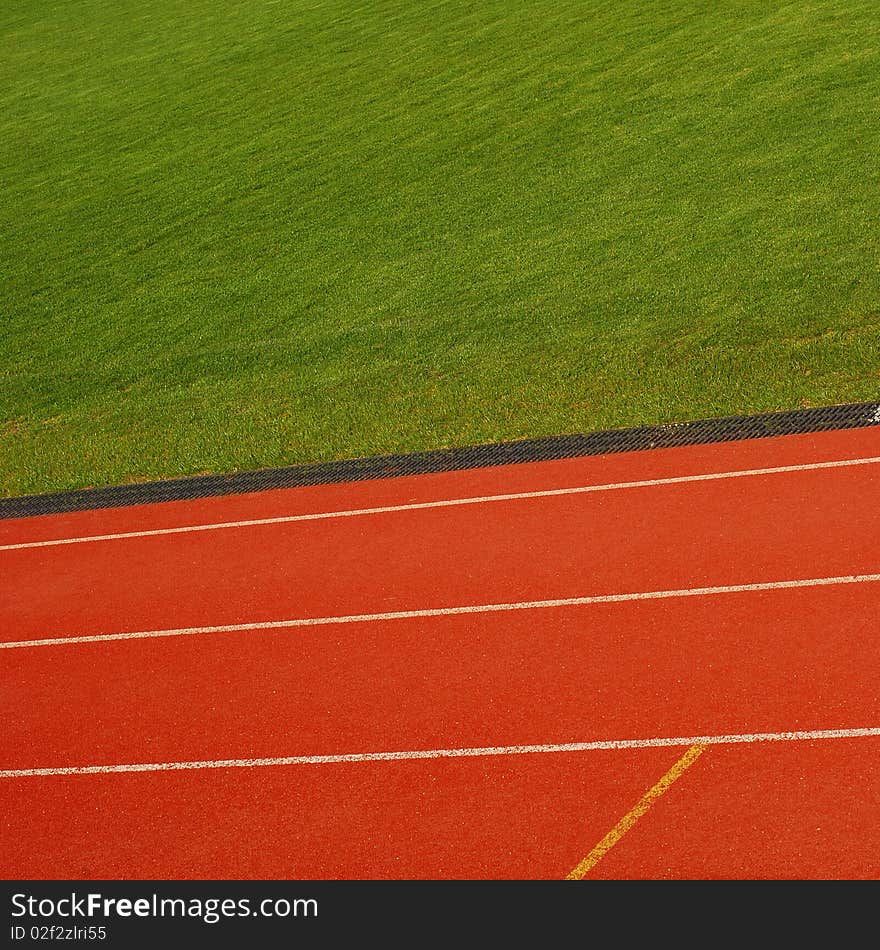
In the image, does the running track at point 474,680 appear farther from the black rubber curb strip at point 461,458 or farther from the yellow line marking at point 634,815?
the black rubber curb strip at point 461,458

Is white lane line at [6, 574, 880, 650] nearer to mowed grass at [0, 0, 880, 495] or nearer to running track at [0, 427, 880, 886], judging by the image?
running track at [0, 427, 880, 886]

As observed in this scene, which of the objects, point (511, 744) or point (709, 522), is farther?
point (709, 522)

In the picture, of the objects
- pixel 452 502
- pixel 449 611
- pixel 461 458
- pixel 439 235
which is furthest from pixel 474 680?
pixel 439 235

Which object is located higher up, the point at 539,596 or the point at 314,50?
the point at 314,50

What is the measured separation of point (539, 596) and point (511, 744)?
127cm

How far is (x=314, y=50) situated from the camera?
20531 mm

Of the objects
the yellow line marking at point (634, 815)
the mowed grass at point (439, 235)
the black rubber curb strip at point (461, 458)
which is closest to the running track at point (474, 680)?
the yellow line marking at point (634, 815)

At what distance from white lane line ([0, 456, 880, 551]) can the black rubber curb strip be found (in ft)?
1.66

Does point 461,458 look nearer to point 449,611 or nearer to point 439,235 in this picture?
point 449,611

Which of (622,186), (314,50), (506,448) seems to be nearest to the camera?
(506,448)

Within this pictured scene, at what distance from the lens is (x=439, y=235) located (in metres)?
13.0

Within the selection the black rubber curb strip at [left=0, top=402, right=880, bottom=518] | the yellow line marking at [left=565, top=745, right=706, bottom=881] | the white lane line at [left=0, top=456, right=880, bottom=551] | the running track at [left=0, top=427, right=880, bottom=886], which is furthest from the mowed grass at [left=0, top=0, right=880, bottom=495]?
the yellow line marking at [left=565, top=745, right=706, bottom=881]

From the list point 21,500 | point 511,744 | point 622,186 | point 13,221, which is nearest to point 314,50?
point 13,221
